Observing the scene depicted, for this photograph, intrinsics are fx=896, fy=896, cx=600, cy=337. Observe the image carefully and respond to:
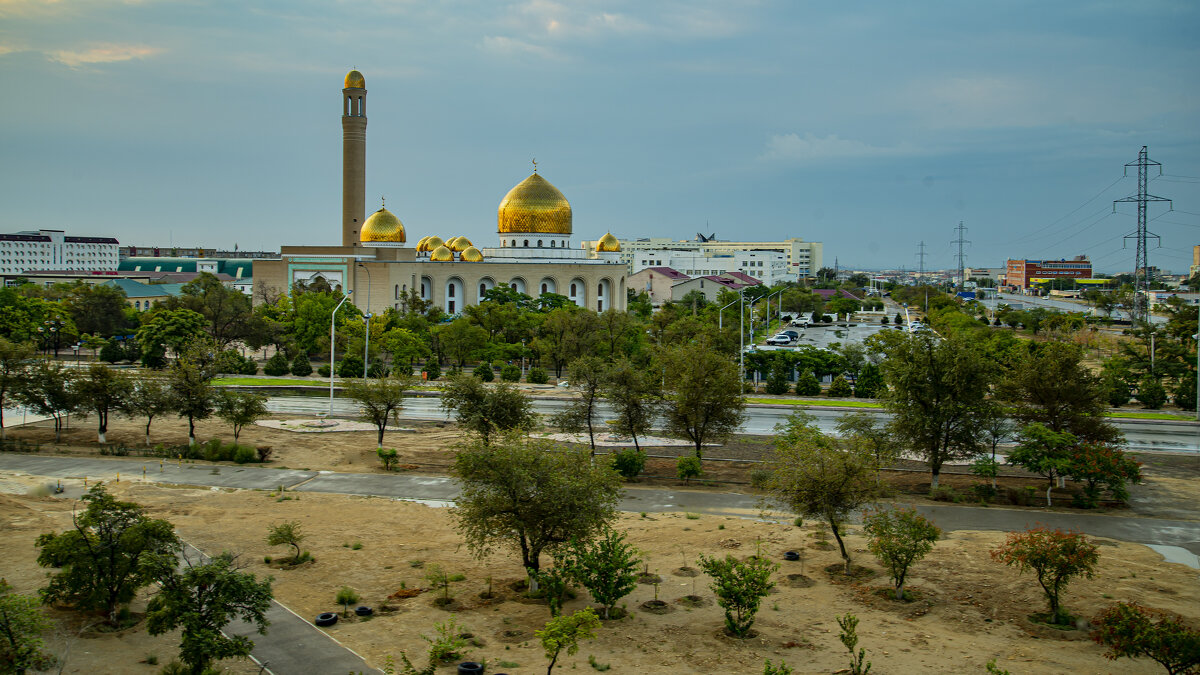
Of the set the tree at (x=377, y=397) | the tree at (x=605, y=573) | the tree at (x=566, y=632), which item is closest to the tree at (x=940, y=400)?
the tree at (x=605, y=573)

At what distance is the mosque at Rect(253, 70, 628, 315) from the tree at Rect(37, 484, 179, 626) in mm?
64988

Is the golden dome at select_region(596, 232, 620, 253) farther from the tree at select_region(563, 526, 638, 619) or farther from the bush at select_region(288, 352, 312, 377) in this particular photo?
the tree at select_region(563, 526, 638, 619)

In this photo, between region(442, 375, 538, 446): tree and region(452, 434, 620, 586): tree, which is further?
region(442, 375, 538, 446): tree

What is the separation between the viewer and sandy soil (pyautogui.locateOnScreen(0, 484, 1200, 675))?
16.5 m

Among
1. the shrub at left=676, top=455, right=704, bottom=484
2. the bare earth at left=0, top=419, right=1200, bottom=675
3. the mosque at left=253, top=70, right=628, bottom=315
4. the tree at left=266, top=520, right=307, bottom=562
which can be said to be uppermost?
the mosque at left=253, top=70, right=628, bottom=315

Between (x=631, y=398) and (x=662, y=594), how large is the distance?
41.5ft

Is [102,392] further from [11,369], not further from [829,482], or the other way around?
[829,482]

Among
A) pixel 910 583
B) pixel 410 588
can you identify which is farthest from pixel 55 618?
pixel 910 583

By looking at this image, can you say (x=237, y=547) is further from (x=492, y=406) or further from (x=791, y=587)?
(x=791, y=587)

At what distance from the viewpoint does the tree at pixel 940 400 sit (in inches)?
1125

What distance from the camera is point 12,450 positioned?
33.2 meters

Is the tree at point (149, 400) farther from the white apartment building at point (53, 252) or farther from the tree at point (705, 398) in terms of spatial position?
the white apartment building at point (53, 252)

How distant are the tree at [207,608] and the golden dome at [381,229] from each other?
73.3 metres

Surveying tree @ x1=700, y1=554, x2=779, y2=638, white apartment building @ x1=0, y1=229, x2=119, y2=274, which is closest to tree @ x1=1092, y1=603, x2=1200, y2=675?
tree @ x1=700, y1=554, x2=779, y2=638
